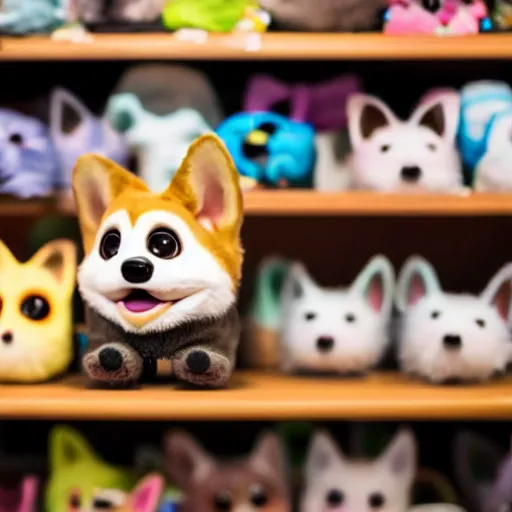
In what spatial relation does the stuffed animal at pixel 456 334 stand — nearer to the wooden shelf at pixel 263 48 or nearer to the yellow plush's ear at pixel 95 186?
the wooden shelf at pixel 263 48

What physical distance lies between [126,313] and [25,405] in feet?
0.65

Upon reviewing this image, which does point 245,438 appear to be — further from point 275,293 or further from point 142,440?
point 275,293

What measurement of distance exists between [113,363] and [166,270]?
0.16 metres

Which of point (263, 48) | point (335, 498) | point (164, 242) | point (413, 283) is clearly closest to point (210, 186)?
point (164, 242)

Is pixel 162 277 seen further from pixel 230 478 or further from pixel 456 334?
pixel 456 334

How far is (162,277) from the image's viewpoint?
1.18 metres

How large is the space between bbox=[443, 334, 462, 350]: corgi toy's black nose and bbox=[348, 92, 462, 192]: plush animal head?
25 centimetres

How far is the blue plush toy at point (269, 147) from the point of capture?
4.54 feet

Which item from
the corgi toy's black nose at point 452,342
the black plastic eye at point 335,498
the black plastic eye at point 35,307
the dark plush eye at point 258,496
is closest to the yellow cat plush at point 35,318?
the black plastic eye at point 35,307

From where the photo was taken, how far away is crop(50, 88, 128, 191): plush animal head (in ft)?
4.57

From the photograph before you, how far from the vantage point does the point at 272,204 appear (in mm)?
1344

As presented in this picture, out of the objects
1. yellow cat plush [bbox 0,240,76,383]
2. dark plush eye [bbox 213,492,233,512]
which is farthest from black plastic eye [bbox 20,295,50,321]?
dark plush eye [bbox 213,492,233,512]

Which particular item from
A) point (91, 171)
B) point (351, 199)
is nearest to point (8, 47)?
point (91, 171)

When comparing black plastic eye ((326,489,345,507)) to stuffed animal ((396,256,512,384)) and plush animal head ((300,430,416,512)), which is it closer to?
plush animal head ((300,430,416,512))
